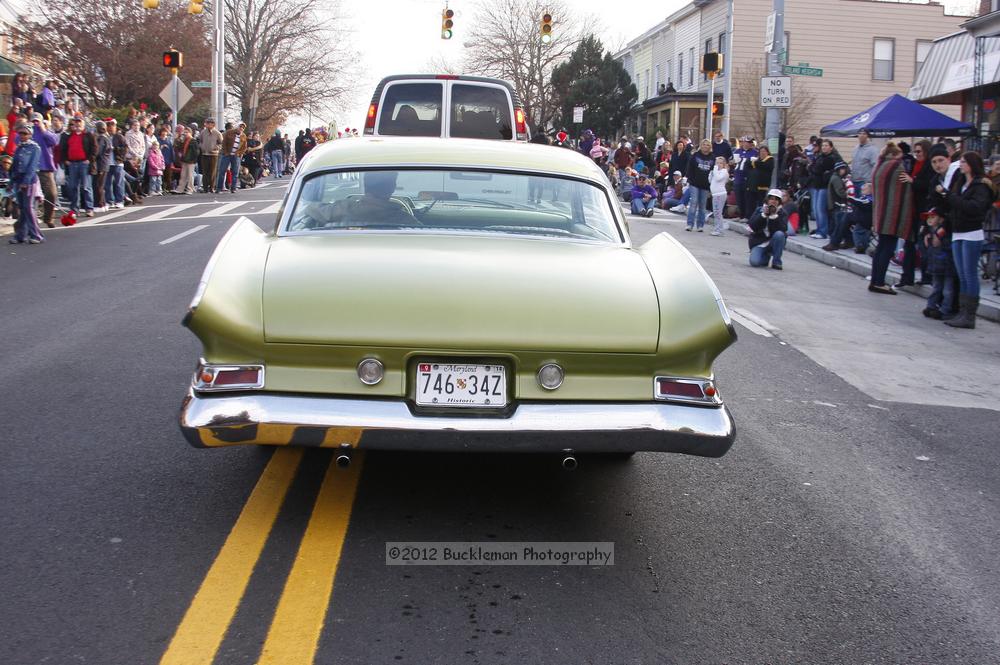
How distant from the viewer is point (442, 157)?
5473 millimetres

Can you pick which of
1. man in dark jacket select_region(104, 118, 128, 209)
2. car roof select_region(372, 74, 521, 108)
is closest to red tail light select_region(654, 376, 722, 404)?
car roof select_region(372, 74, 521, 108)

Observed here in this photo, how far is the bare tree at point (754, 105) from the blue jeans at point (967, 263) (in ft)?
109

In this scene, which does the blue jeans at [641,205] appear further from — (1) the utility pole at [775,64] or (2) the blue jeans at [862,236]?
(2) the blue jeans at [862,236]

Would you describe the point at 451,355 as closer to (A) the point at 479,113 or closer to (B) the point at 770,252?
(A) the point at 479,113

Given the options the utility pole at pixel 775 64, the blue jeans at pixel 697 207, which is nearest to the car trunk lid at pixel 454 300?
the blue jeans at pixel 697 207

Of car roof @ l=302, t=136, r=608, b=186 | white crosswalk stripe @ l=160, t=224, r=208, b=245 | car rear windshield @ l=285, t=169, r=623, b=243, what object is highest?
car roof @ l=302, t=136, r=608, b=186

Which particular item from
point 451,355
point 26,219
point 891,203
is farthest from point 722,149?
point 451,355

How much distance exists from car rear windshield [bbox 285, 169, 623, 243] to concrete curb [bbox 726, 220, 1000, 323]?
28.2ft

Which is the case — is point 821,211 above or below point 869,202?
below

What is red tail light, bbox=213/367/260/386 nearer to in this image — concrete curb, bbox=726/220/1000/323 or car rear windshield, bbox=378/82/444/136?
car rear windshield, bbox=378/82/444/136

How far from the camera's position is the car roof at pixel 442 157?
17.8ft

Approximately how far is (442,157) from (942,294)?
8607 millimetres

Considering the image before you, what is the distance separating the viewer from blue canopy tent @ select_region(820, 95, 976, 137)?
782 inches

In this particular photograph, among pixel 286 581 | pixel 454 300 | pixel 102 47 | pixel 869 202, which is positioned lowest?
pixel 286 581
